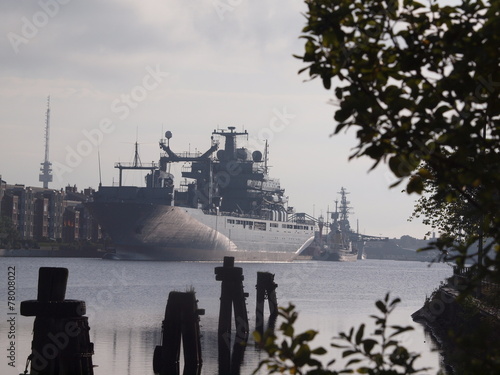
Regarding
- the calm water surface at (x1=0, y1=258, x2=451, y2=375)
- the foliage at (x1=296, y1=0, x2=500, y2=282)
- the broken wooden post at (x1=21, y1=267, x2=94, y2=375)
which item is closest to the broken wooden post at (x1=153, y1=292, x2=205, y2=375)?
the calm water surface at (x1=0, y1=258, x2=451, y2=375)

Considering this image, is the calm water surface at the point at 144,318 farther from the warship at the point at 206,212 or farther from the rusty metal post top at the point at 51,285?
the warship at the point at 206,212

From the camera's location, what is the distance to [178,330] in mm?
21094

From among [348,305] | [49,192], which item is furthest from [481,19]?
[49,192]

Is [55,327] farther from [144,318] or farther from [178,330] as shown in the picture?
[144,318]

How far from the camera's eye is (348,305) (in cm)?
5903

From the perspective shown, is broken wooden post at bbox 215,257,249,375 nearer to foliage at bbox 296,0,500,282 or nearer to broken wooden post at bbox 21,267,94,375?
broken wooden post at bbox 21,267,94,375

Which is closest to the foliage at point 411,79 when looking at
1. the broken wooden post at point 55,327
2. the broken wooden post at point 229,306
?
the broken wooden post at point 55,327

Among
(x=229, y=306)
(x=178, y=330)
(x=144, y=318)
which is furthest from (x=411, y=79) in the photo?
(x=144, y=318)

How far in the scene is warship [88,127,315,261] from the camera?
126 meters

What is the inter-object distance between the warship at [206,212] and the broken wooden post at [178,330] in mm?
100904

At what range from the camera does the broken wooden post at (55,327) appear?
518 inches

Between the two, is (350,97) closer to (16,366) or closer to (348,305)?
(16,366)

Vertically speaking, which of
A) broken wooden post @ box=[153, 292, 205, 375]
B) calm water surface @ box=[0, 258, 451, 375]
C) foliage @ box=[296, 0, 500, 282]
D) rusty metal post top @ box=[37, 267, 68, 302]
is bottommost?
calm water surface @ box=[0, 258, 451, 375]

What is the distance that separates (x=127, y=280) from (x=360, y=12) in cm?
8073
